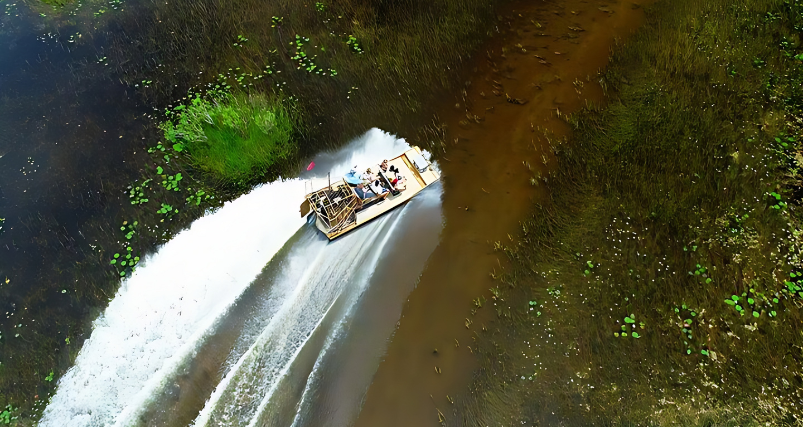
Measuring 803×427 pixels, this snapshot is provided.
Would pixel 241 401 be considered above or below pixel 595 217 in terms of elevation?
above

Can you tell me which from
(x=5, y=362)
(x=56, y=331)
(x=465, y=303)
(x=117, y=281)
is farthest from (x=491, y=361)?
(x=5, y=362)

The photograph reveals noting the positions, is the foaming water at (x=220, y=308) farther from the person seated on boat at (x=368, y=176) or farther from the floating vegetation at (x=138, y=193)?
the floating vegetation at (x=138, y=193)

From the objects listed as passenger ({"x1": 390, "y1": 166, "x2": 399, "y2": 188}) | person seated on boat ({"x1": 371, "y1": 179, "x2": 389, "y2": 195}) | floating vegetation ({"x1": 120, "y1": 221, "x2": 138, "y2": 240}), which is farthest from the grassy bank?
floating vegetation ({"x1": 120, "y1": 221, "x2": 138, "y2": 240})

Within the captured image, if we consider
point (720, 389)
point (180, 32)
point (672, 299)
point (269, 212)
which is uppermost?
point (180, 32)

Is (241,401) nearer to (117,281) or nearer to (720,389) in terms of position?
(117,281)

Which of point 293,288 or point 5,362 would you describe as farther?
point 293,288

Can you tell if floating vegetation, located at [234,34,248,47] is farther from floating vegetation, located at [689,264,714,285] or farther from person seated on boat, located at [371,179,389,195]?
floating vegetation, located at [689,264,714,285]

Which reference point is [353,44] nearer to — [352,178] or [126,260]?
[352,178]

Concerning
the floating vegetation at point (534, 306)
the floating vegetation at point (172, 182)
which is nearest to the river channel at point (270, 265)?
the floating vegetation at point (172, 182)
